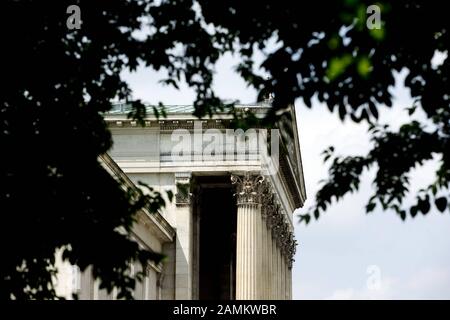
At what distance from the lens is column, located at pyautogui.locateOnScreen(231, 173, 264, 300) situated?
56469 millimetres

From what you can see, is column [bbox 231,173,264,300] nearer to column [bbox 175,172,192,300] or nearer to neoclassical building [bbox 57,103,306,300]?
neoclassical building [bbox 57,103,306,300]

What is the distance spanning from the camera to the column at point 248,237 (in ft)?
185

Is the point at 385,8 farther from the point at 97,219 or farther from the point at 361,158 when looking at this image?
the point at 97,219

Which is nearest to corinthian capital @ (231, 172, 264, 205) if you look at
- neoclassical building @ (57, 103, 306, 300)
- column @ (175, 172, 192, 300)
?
neoclassical building @ (57, 103, 306, 300)

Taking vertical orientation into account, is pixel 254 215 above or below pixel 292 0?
above

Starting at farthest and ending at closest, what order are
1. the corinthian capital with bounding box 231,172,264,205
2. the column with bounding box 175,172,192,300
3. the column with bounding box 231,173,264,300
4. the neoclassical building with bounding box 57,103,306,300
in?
the column with bounding box 175,172,192,300 < the corinthian capital with bounding box 231,172,264,205 < the neoclassical building with bounding box 57,103,306,300 < the column with bounding box 231,173,264,300

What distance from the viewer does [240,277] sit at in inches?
2232

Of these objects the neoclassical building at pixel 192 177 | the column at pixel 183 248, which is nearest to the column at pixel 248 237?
the neoclassical building at pixel 192 177

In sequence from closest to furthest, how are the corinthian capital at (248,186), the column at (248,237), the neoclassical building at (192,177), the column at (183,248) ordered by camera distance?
the column at (248,237) → the neoclassical building at (192,177) → the corinthian capital at (248,186) → the column at (183,248)

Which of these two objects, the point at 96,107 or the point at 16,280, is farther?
the point at 96,107

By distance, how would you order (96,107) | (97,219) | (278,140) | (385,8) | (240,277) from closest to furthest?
(385,8) → (97,219) → (96,107) → (240,277) → (278,140)

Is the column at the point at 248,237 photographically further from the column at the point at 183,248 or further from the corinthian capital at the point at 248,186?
the column at the point at 183,248
